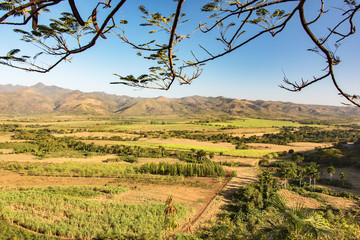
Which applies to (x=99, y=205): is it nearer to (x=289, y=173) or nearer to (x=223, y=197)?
(x=223, y=197)

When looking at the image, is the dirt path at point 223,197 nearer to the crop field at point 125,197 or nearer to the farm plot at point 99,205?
the crop field at point 125,197

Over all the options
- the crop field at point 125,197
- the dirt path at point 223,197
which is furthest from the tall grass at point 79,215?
the dirt path at point 223,197

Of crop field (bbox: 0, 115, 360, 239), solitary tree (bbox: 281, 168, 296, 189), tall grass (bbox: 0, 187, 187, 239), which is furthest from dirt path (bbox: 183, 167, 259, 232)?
solitary tree (bbox: 281, 168, 296, 189)

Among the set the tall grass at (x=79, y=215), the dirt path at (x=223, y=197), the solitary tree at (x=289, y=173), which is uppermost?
the solitary tree at (x=289, y=173)

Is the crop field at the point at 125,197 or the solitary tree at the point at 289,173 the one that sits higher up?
the solitary tree at the point at 289,173

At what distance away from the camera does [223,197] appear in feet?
64.4

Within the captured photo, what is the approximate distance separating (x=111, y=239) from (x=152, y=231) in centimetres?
276

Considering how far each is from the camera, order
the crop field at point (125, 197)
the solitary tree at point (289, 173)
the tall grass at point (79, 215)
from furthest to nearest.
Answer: the solitary tree at point (289, 173), the crop field at point (125, 197), the tall grass at point (79, 215)

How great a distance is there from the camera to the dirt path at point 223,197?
1501 centimetres

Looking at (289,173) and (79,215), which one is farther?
(289,173)

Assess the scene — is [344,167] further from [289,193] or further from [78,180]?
[78,180]

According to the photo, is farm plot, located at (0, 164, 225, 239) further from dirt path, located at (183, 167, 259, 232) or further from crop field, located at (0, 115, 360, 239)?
dirt path, located at (183, 167, 259, 232)

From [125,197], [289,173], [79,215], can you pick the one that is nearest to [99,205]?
[79,215]

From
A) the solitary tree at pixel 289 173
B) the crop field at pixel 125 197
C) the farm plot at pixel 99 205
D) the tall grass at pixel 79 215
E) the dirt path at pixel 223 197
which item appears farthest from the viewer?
the solitary tree at pixel 289 173
